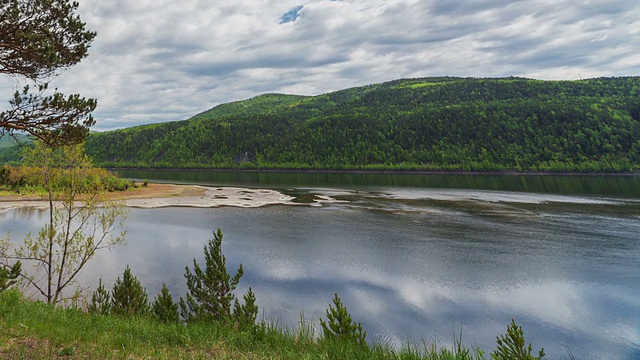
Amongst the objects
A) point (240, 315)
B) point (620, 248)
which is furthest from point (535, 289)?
point (240, 315)

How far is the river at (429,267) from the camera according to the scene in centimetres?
1809

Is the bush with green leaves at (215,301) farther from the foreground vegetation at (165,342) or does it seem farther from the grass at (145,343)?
the grass at (145,343)

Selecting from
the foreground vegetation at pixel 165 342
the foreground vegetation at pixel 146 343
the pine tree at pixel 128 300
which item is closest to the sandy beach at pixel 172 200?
the pine tree at pixel 128 300

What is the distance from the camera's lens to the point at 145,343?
926 centimetres

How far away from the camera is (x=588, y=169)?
137125 mm

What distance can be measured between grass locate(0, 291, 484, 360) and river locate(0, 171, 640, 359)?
308 inches

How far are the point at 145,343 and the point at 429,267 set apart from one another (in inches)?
898

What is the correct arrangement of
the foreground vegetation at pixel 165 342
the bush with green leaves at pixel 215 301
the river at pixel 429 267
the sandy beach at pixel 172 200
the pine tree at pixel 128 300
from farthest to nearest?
the sandy beach at pixel 172 200 < the river at pixel 429 267 < the pine tree at pixel 128 300 < the bush with green leaves at pixel 215 301 < the foreground vegetation at pixel 165 342

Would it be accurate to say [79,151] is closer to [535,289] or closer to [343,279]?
[343,279]

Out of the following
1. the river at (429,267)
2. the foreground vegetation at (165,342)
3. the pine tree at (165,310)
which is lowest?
the river at (429,267)

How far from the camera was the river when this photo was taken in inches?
712

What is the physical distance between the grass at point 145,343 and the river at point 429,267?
7825 millimetres

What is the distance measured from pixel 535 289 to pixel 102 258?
34.4 meters

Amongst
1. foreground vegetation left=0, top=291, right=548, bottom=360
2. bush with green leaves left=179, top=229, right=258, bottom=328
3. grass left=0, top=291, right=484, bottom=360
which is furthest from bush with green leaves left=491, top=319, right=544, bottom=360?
bush with green leaves left=179, top=229, right=258, bottom=328
